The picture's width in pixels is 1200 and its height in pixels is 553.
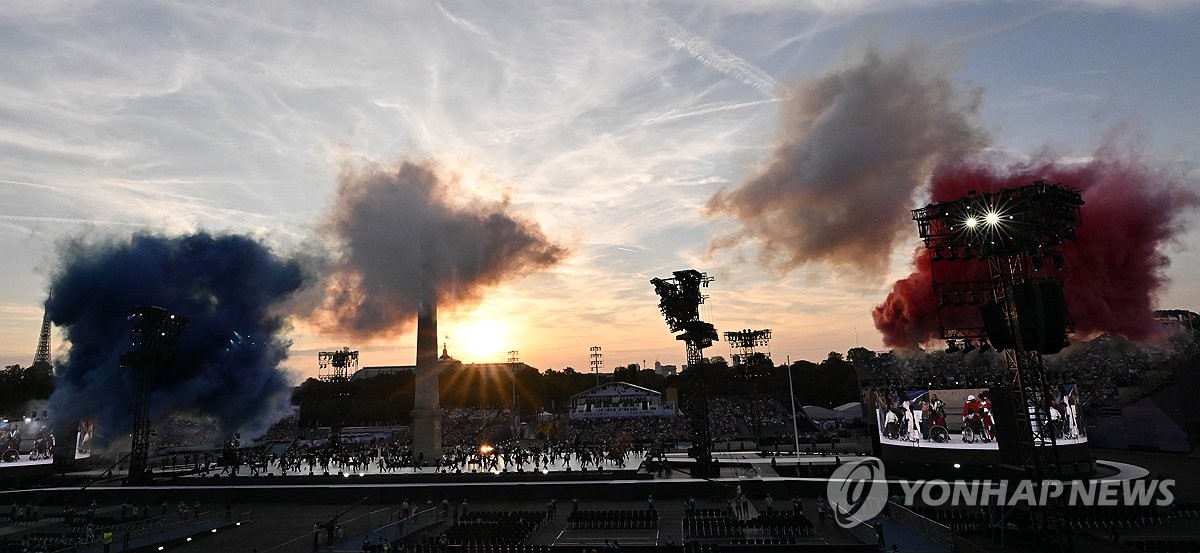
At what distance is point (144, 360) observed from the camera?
136 ft

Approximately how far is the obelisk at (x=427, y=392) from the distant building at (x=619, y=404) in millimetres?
37935

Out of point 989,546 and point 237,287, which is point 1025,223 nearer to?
point 989,546

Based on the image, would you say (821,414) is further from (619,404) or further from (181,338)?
(181,338)

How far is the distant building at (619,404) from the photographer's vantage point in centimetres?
8069

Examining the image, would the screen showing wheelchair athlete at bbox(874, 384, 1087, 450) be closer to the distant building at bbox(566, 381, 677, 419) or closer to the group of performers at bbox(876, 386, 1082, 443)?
the group of performers at bbox(876, 386, 1082, 443)

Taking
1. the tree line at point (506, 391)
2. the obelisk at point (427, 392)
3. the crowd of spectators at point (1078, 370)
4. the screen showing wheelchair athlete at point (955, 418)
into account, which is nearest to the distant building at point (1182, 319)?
the crowd of spectators at point (1078, 370)

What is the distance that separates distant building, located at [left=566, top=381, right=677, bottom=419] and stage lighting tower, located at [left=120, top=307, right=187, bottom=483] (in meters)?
51.2

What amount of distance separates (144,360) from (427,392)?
19573mm

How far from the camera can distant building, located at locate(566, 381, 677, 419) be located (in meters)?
80.7

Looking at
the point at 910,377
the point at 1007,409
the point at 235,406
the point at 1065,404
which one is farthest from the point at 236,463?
the point at 1065,404

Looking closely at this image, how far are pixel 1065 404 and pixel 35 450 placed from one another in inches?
3128

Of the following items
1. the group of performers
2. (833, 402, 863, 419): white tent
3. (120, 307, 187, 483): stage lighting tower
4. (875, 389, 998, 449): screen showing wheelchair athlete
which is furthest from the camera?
(833, 402, 863, 419): white tent

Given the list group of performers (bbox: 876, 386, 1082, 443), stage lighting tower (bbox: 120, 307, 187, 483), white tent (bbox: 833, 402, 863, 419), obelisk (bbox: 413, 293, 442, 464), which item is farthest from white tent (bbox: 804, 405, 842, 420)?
stage lighting tower (bbox: 120, 307, 187, 483)

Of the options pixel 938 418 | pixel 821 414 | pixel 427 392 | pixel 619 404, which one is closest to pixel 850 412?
pixel 821 414
